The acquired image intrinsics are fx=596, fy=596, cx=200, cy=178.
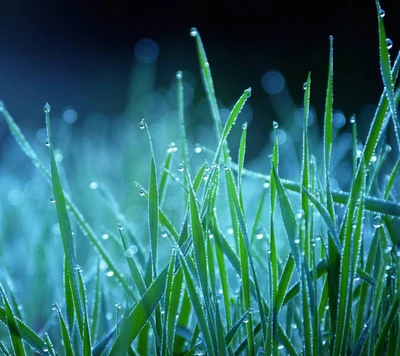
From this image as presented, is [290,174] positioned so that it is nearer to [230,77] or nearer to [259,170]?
[259,170]

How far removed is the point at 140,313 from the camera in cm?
44

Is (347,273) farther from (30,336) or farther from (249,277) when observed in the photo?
(30,336)

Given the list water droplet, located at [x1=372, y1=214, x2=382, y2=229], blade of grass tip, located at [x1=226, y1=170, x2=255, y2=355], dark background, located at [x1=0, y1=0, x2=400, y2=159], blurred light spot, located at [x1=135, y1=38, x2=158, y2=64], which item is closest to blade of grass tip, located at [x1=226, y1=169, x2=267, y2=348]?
blade of grass tip, located at [x1=226, y1=170, x2=255, y2=355]

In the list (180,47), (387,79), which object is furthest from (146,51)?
(387,79)

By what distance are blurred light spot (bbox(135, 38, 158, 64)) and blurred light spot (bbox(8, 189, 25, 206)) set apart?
853 millimetres

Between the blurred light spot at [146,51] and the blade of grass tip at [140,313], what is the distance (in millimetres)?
1489

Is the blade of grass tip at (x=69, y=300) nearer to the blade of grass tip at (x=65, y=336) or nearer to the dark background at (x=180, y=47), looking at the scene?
the blade of grass tip at (x=65, y=336)

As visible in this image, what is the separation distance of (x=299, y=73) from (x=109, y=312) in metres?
1.86

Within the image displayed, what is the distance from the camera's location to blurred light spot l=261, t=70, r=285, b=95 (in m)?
2.00

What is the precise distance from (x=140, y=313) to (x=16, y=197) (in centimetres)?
70

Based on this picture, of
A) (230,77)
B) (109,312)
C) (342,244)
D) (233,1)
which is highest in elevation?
(233,1)

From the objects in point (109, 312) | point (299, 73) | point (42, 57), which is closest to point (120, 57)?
point (42, 57)

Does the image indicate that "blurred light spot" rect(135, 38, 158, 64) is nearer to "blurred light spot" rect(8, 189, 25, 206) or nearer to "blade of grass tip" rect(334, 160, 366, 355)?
"blurred light spot" rect(8, 189, 25, 206)

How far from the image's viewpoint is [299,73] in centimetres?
237
